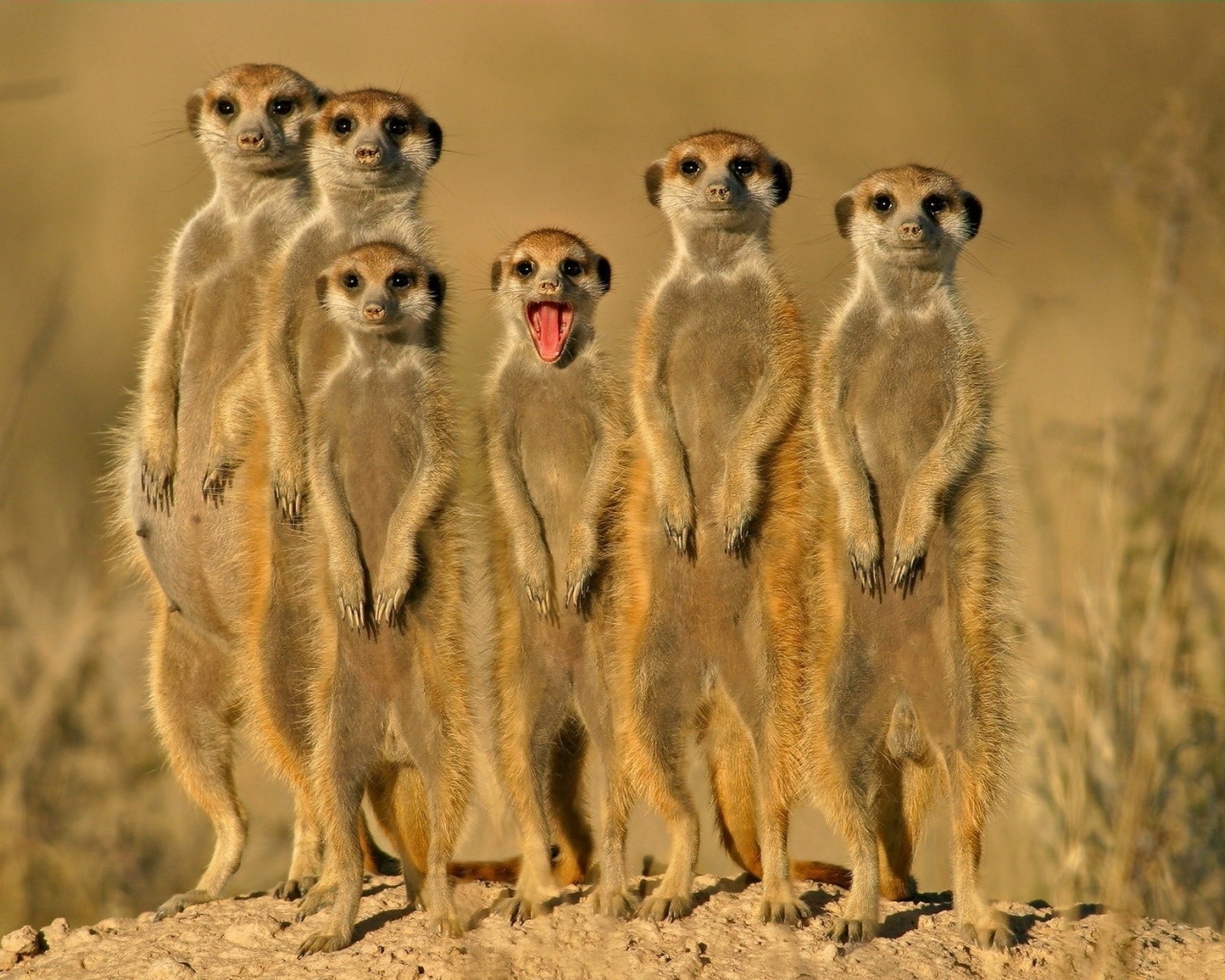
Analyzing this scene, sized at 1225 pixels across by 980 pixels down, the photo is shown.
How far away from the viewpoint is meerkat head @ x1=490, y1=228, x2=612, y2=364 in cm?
509

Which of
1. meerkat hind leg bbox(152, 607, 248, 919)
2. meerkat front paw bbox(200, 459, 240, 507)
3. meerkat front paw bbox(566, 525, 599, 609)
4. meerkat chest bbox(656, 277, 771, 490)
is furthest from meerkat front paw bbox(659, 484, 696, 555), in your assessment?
meerkat hind leg bbox(152, 607, 248, 919)

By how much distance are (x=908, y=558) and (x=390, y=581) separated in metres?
1.42

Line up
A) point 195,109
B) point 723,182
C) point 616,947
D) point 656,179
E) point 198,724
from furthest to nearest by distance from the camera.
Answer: point 195,109 → point 656,179 → point 198,724 → point 723,182 → point 616,947

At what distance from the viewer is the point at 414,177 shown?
5438 mm

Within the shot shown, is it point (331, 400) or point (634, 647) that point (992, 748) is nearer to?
point (634, 647)

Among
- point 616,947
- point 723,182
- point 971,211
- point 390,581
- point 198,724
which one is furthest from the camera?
point 198,724

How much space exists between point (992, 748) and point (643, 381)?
1466 mm

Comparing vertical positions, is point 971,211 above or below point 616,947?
above

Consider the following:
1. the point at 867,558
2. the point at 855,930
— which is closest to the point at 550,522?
the point at 867,558

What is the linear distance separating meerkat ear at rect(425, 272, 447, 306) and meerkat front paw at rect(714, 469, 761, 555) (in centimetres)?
99

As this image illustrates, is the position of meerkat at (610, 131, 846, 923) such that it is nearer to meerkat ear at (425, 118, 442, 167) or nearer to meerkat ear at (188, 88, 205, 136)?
meerkat ear at (425, 118, 442, 167)

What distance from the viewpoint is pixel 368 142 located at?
520 centimetres

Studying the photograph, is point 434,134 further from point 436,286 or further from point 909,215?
point 909,215

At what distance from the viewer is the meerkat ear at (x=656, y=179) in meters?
5.38
